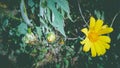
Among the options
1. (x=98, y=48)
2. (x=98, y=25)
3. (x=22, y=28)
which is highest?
(x=22, y=28)

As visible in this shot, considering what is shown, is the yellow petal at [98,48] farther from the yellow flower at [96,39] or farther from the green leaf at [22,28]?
the green leaf at [22,28]

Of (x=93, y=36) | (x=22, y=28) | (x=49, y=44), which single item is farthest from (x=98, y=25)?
(x=22, y=28)

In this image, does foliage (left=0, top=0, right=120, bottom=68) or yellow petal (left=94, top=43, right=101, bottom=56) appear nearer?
yellow petal (left=94, top=43, right=101, bottom=56)

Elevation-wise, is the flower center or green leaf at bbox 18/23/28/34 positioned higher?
green leaf at bbox 18/23/28/34

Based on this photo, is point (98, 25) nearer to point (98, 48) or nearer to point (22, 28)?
point (98, 48)

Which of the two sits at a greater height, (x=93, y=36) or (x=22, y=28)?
(x=22, y=28)

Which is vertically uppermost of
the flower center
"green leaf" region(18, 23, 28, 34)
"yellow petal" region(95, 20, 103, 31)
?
"green leaf" region(18, 23, 28, 34)

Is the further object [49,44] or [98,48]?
[49,44]

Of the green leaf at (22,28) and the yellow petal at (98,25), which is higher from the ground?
the green leaf at (22,28)

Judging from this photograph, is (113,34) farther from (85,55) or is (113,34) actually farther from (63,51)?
(63,51)

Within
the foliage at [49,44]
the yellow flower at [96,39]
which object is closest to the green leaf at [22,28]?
the foliage at [49,44]

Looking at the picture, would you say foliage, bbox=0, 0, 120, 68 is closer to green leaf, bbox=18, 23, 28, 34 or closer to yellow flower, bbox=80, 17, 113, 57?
green leaf, bbox=18, 23, 28, 34

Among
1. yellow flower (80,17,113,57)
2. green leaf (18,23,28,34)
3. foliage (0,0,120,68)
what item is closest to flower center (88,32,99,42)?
yellow flower (80,17,113,57)
